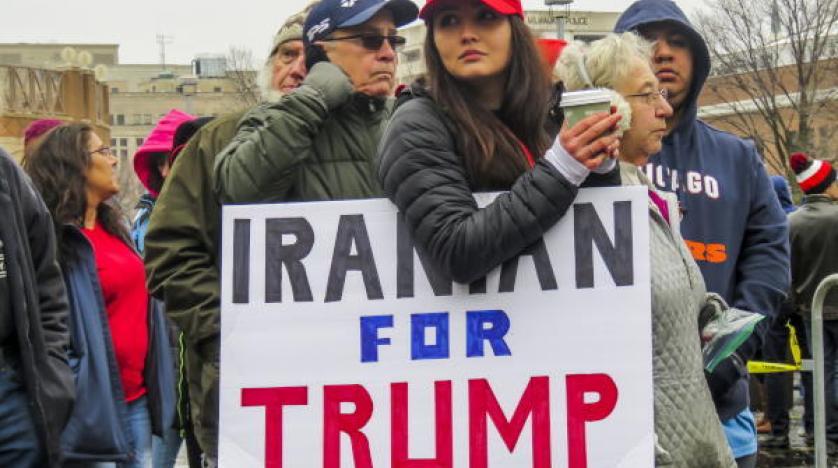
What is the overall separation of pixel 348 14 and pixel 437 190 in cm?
87

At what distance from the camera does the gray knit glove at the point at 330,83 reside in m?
3.96

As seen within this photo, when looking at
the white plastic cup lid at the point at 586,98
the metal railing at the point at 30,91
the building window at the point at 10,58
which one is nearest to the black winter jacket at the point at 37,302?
the white plastic cup lid at the point at 586,98

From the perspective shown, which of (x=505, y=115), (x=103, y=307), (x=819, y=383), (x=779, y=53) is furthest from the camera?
(x=779, y=53)

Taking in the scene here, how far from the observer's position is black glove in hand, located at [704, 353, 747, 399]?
437cm

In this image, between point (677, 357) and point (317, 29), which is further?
point (317, 29)

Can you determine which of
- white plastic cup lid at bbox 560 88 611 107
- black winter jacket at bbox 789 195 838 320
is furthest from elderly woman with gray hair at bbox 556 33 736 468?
black winter jacket at bbox 789 195 838 320

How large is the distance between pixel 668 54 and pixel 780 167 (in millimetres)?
37615

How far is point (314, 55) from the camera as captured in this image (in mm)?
4184

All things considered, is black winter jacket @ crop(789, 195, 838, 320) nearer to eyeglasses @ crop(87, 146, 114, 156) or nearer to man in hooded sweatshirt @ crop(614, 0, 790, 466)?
eyeglasses @ crop(87, 146, 114, 156)

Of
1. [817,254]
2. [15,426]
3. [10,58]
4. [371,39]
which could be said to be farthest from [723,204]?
[10,58]

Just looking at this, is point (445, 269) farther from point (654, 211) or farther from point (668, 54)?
point (668, 54)

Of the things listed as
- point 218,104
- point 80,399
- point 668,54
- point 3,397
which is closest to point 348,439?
point 3,397

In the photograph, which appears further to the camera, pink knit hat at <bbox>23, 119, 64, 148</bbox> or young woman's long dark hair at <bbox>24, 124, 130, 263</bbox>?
pink knit hat at <bbox>23, 119, 64, 148</bbox>

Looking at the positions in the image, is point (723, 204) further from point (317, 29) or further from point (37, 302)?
point (37, 302)
